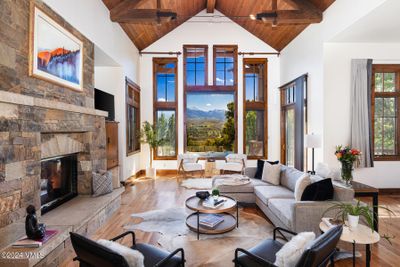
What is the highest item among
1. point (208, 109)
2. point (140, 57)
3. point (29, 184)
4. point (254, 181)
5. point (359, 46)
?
point (140, 57)

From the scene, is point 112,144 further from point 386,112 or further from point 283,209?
point 386,112

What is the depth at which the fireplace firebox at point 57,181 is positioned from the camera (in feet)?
10.8

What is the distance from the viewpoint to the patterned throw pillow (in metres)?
4.12

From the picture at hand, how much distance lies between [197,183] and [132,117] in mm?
3059

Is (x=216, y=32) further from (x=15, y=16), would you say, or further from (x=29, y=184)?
(x=29, y=184)

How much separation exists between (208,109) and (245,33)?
10.1ft

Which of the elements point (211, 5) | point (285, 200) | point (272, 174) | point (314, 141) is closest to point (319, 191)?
point (285, 200)

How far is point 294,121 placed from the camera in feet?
21.8

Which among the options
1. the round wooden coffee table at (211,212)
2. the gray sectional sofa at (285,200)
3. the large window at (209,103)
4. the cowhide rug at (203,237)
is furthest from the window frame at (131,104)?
the round wooden coffee table at (211,212)

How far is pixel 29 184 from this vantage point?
2.62m

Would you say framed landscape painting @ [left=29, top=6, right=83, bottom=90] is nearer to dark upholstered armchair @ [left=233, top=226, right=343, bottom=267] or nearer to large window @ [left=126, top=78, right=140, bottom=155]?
large window @ [left=126, top=78, right=140, bottom=155]

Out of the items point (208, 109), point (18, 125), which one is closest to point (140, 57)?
point (208, 109)

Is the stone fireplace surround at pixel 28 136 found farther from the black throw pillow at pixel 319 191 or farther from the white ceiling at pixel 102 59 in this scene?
the black throw pillow at pixel 319 191

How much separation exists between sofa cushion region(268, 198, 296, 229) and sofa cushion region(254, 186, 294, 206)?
183 mm
